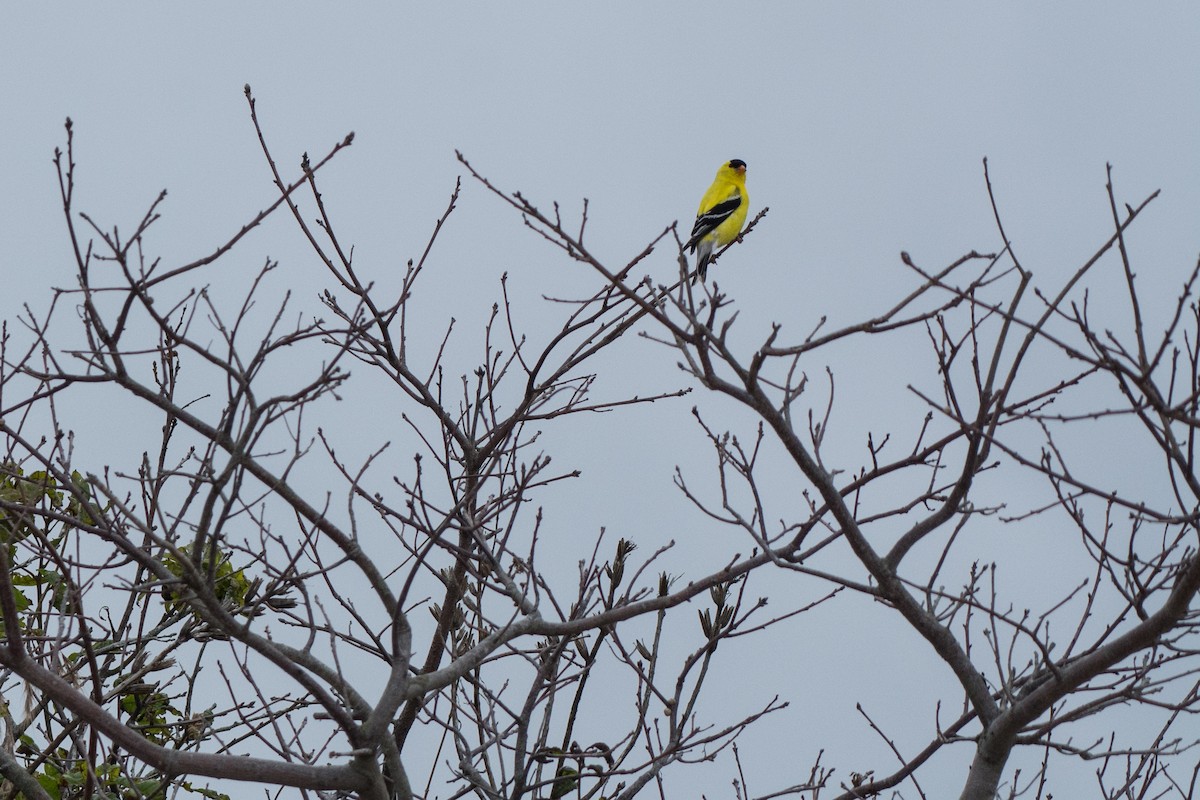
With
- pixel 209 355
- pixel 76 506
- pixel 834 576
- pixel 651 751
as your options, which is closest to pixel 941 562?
pixel 834 576

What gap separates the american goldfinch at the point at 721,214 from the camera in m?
11.9

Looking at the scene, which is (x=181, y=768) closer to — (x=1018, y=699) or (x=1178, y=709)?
(x=1018, y=699)

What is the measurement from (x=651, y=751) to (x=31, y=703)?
256 cm

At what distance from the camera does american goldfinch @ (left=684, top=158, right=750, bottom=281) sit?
1194 cm

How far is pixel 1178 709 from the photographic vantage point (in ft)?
13.0

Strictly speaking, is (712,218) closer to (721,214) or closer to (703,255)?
(721,214)

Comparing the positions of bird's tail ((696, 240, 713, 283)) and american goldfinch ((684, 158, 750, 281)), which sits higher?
american goldfinch ((684, 158, 750, 281))

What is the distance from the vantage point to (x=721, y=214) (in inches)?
486

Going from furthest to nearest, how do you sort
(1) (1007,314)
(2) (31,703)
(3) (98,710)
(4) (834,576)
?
(2) (31,703) → (4) (834,576) → (1) (1007,314) → (3) (98,710)

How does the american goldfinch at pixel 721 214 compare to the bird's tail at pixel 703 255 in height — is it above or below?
above

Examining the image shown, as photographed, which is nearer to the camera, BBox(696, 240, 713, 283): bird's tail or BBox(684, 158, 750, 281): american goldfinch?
BBox(696, 240, 713, 283): bird's tail

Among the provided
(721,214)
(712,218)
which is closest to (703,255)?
(712,218)

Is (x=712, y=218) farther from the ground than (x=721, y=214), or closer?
closer

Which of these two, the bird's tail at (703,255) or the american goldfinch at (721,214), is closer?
the bird's tail at (703,255)
